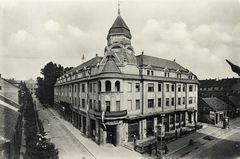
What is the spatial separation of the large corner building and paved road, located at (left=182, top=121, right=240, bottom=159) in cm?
727

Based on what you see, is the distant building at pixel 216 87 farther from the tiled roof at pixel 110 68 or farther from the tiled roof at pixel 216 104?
the tiled roof at pixel 110 68

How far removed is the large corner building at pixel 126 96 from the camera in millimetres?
20188

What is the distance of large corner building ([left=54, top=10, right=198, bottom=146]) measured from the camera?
20.2 metres

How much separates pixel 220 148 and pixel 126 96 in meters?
15.4

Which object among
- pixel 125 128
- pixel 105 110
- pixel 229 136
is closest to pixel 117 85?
pixel 105 110

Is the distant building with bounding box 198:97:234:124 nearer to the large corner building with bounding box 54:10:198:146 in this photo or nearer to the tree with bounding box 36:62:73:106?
the large corner building with bounding box 54:10:198:146

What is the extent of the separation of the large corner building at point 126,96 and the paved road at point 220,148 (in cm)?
727

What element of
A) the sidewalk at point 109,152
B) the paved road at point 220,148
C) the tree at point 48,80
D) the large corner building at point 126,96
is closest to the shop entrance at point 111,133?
the large corner building at point 126,96

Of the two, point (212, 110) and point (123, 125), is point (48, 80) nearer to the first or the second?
point (123, 125)

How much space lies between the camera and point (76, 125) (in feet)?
98.2

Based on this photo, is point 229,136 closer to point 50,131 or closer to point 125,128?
point 125,128

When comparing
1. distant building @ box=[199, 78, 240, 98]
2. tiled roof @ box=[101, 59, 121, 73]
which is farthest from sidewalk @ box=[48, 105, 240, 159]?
distant building @ box=[199, 78, 240, 98]

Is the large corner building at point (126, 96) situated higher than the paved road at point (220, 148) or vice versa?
the large corner building at point (126, 96)

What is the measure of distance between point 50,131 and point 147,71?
22.3 metres
